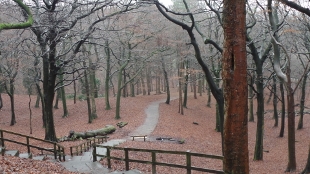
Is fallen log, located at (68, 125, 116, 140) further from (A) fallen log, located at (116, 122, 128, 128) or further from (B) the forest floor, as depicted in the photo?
(A) fallen log, located at (116, 122, 128, 128)

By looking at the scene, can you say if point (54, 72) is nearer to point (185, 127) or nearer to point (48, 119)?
point (48, 119)

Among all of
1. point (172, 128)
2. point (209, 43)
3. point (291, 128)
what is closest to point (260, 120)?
point (291, 128)

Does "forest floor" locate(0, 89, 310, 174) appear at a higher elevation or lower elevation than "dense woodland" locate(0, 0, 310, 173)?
lower

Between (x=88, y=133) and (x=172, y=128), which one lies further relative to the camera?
(x=172, y=128)

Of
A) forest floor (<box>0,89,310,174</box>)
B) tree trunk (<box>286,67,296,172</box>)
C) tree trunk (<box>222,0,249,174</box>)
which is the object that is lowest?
forest floor (<box>0,89,310,174</box>)

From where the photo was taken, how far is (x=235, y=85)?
170 inches

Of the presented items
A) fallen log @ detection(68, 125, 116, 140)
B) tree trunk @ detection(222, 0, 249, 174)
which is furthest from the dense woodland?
fallen log @ detection(68, 125, 116, 140)

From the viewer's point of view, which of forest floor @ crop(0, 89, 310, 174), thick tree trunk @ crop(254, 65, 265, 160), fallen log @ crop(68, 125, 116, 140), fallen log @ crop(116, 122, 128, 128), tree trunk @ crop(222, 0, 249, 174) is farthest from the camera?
fallen log @ crop(116, 122, 128, 128)

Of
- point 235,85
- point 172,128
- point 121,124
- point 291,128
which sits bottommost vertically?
point 172,128

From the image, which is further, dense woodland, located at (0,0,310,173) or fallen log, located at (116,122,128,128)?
fallen log, located at (116,122,128,128)

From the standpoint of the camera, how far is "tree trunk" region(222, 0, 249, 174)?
432 centimetres

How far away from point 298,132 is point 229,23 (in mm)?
24035

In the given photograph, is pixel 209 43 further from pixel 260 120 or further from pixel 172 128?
pixel 172 128

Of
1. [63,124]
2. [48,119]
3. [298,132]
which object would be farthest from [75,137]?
[298,132]
